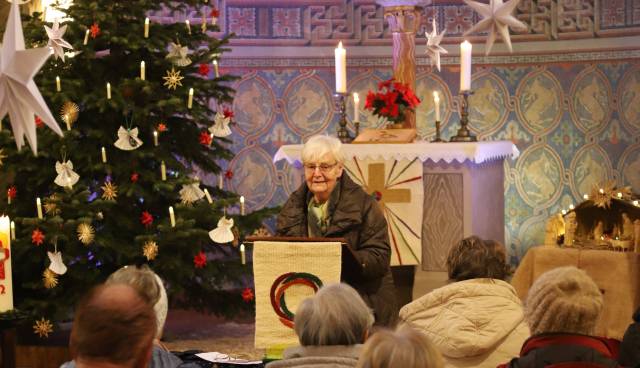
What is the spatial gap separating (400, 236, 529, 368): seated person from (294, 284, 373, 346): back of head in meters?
0.83

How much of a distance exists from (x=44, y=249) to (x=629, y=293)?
A: 145 inches

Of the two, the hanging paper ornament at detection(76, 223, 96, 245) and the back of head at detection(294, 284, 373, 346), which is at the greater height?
the back of head at detection(294, 284, 373, 346)

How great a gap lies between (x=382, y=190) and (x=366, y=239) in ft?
9.53

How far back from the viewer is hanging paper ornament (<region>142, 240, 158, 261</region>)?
705 cm

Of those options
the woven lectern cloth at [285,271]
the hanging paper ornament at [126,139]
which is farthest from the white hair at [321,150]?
the hanging paper ornament at [126,139]

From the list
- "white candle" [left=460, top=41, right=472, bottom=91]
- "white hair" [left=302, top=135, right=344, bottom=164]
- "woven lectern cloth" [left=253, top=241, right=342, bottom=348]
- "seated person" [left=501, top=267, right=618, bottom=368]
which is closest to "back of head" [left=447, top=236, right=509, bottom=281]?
"woven lectern cloth" [left=253, top=241, right=342, bottom=348]

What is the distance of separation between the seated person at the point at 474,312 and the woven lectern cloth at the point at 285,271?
0.42 meters

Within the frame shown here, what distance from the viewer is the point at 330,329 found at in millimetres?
3484

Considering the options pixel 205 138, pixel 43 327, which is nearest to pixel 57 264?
pixel 43 327

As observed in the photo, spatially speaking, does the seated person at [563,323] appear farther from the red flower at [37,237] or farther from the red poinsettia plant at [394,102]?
the red poinsettia plant at [394,102]

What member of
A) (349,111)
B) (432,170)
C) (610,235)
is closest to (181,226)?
(432,170)

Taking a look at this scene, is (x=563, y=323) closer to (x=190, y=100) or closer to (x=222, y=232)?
(x=222, y=232)

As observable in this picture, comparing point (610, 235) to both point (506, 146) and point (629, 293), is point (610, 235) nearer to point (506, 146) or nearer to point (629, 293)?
point (629, 293)

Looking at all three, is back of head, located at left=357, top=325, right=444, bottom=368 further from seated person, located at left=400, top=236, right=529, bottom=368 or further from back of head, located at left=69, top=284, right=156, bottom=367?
seated person, located at left=400, top=236, right=529, bottom=368
